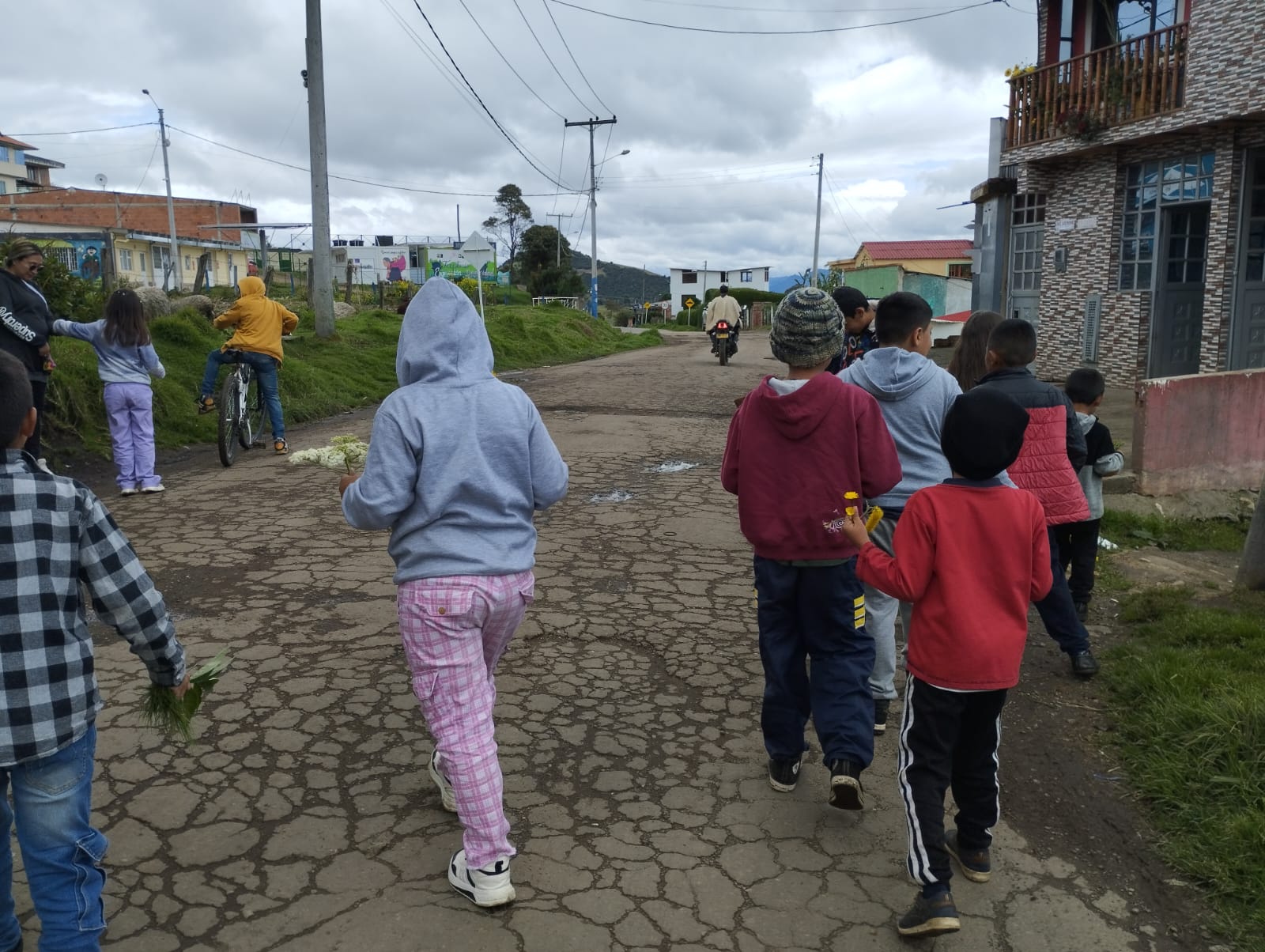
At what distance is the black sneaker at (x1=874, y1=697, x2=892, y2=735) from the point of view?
166 inches

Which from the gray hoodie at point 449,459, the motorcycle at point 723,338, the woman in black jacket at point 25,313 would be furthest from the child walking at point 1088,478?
the motorcycle at point 723,338

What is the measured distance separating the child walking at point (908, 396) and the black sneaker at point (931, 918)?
121 cm

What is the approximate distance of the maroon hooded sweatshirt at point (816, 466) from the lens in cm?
343

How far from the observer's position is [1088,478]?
17.1 ft

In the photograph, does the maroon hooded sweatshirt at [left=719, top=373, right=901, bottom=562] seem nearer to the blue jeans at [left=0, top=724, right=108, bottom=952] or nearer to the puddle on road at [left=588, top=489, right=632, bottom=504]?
the blue jeans at [left=0, top=724, right=108, bottom=952]

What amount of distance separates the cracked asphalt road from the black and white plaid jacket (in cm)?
82

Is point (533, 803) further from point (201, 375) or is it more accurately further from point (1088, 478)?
point (201, 375)

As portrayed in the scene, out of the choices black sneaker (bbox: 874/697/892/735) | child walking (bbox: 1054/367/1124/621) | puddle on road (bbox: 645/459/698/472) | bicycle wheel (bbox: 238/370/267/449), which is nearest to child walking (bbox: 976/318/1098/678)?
child walking (bbox: 1054/367/1124/621)

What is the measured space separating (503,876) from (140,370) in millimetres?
6714

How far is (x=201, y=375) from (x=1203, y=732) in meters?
11.9

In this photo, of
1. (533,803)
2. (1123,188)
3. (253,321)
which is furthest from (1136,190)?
(533,803)

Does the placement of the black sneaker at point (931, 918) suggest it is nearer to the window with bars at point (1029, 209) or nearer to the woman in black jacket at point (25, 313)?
the woman in black jacket at point (25, 313)

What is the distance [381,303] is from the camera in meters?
28.2

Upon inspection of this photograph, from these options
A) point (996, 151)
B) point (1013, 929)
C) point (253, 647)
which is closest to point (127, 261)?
point (996, 151)
